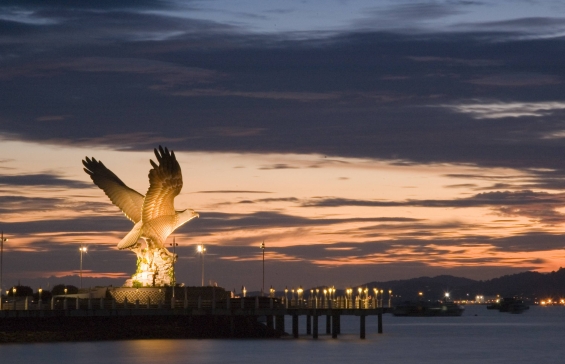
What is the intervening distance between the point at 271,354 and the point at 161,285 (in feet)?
41.7

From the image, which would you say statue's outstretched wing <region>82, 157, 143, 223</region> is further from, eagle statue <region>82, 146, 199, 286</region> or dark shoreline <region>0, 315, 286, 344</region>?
dark shoreline <region>0, 315, 286, 344</region>

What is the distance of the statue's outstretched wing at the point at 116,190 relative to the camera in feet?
309

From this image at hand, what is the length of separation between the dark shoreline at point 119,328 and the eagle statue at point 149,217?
348cm

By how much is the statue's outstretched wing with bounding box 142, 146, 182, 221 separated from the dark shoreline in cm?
882

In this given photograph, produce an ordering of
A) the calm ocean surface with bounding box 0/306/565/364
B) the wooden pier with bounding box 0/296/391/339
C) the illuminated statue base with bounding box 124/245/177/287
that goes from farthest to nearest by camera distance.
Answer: the illuminated statue base with bounding box 124/245/177/287
the wooden pier with bounding box 0/296/391/339
the calm ocean surface with bounding box 0/306/565/364

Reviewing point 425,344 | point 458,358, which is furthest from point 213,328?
point 425,344

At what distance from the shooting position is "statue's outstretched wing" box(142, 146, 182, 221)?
87000 mm

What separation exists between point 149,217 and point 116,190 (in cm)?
502

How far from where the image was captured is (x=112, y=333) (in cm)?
9262

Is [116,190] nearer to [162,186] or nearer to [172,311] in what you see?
[162,186]

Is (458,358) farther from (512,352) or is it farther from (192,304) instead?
(192,304)

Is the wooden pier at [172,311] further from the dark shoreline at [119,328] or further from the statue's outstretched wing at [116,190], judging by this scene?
the statue's outstretched wing at [116,190]

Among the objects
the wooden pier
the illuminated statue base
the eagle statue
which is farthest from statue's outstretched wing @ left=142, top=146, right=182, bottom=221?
the wooden pier

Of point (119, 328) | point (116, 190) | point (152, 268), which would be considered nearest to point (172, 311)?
point (119, 328)
